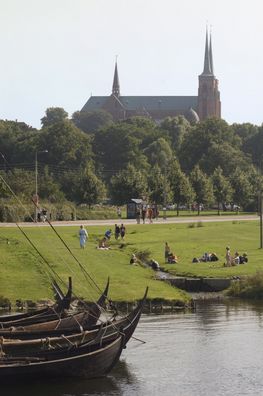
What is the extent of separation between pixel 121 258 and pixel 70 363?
33.2 metres

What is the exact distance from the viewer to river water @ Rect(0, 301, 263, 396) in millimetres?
34688

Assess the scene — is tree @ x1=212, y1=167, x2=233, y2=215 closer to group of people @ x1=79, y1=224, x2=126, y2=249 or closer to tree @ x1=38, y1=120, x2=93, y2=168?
tree @ x1=38, y1=120, x2=93, y2=168

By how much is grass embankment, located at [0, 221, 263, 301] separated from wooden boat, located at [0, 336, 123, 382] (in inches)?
561

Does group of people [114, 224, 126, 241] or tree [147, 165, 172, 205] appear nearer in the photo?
group of people [114, 224, 126, 241]

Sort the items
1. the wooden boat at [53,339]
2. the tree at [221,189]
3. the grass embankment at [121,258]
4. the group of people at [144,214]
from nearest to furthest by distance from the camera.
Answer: the wooden boat at [53,339]
the grass embankment at [121,258]
the group of people at [144,214]
the tree at [221,189]

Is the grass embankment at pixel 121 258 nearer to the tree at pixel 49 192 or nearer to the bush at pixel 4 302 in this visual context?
the bush at pixel 4 302

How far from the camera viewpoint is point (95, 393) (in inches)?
1358

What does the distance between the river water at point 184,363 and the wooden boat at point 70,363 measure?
0.41m

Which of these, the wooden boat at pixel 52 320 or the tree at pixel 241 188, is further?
the tree at pixel 241 188

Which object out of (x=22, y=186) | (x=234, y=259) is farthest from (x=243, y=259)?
(x=22, y=186)

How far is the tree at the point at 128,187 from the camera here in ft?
426

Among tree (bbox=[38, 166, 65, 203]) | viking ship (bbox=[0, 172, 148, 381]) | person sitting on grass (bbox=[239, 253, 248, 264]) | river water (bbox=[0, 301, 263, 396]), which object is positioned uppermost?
tree (bbox=[38, 166, 65, 203])

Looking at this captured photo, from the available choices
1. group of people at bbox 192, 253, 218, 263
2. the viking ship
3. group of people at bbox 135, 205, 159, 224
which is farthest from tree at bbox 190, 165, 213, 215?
the viking ship

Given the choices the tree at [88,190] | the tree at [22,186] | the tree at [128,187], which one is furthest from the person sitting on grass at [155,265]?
the tree at [88,190]
